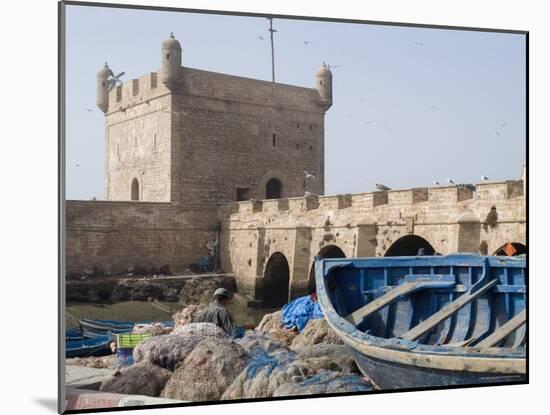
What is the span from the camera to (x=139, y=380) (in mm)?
7875

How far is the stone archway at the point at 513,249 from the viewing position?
9.01 m

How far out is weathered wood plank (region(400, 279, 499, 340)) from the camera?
851cm

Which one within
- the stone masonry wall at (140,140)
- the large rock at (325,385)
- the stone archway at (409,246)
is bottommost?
the large rock at (325,385)

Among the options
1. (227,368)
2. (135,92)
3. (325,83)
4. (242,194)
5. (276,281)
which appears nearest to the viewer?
(227,368)

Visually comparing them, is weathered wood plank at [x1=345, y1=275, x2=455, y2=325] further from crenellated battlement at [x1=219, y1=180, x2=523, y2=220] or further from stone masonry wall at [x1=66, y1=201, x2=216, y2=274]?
stone masonry wall at [x1=66, y1=201, x2=216, y2=274]

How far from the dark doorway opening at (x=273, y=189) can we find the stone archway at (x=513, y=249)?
101 inches

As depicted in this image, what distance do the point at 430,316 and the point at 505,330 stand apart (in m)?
0.76

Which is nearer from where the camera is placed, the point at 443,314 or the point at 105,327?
the point at 105,327

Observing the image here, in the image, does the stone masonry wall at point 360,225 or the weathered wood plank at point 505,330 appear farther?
the stone masonry wall at point 360,225

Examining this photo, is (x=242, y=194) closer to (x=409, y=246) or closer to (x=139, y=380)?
(x=409, y=246)

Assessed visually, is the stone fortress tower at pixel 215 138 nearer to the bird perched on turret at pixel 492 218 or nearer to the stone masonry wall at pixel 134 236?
the stone masonry wall at pixel 134 236

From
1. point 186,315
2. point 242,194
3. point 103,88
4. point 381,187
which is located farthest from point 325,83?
point 186,315

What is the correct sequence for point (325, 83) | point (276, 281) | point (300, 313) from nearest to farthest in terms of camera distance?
point (325, 83)
point (300, 313)
point (276, 281)

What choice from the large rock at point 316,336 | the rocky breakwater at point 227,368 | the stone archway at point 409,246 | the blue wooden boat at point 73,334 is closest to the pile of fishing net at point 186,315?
the rocky breakwater at point 227,368
